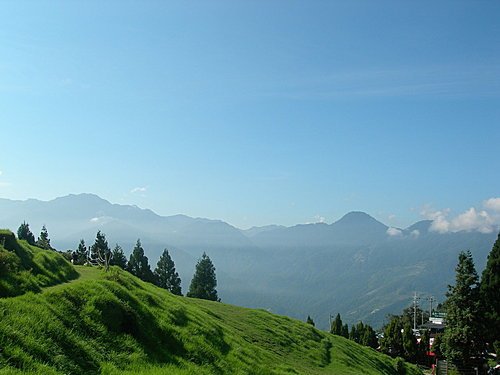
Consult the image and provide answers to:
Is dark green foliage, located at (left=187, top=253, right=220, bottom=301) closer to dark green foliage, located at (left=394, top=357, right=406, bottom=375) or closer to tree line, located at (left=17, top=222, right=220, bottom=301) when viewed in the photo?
tree line, located at (left=17, top=222, right=220, bottom=301)

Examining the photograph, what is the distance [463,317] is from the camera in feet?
163

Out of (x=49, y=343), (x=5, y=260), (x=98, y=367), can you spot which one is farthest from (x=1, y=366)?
(x=5, y=260)

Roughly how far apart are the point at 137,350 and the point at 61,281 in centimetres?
978

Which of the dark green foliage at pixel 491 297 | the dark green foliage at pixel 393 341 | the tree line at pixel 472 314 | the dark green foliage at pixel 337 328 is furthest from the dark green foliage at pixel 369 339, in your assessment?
the dark green foliage at pixel 491 297

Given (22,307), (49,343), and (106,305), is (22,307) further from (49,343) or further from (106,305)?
(106,305)

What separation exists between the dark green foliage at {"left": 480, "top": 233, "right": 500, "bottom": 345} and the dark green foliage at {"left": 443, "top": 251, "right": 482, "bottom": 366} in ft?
3.16

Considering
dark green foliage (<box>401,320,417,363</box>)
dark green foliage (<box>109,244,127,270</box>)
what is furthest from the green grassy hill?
dark green foliage (<box>401,320,417,363</box>)

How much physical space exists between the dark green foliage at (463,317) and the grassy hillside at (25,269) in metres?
41.3

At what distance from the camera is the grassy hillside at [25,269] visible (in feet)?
52.3

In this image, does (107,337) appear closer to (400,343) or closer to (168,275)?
(400,343)

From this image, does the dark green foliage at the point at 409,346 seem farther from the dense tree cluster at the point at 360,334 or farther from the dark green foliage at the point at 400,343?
the dense tree cluster at the point at 360,334

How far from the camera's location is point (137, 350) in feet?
45.6

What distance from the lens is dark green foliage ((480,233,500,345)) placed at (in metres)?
49.1

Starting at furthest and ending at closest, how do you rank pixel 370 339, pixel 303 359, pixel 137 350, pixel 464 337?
1. pixel 370 339
2. pixel 464 337
3. pixel 303 359
4. pixel 137 350
